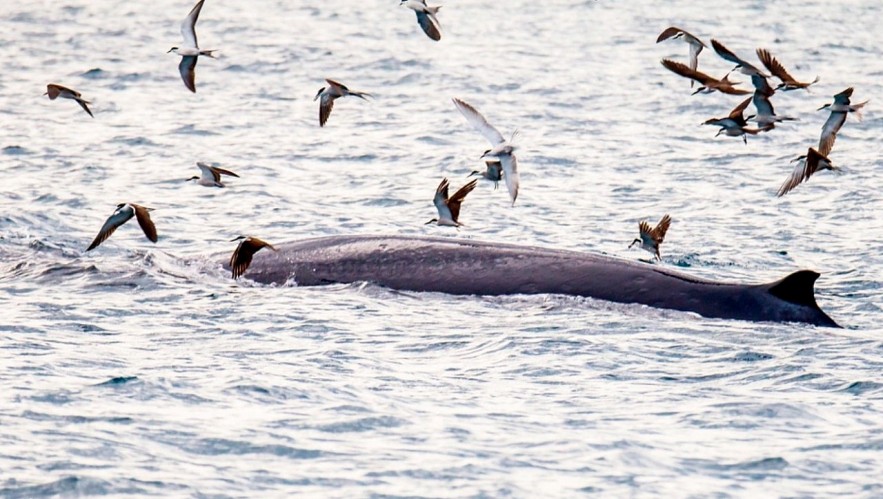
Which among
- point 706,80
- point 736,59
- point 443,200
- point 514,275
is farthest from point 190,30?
point 736,59

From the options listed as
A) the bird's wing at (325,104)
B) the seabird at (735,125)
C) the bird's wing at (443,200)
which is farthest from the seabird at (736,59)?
the bird's wing at (325,104)

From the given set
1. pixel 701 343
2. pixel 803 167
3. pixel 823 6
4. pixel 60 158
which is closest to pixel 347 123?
pixel 60 158

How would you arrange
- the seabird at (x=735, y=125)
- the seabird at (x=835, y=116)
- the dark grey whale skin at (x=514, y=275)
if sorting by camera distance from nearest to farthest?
the dark grey whale skin at (x=514, y=275)
the seabird at (x=835, y=116)
the seabird at (x=735, y=125)

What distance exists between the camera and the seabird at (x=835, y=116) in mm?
16312

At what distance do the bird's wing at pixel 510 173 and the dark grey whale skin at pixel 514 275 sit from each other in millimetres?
861

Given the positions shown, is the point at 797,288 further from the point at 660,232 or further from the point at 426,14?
the point at 426,14

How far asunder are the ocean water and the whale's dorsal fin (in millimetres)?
246

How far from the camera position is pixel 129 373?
11.6 meters

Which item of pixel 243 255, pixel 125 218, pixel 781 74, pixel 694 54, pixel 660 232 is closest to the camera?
pixel 243 255

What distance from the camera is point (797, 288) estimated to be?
43.4ft

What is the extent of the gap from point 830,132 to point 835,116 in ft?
1.28

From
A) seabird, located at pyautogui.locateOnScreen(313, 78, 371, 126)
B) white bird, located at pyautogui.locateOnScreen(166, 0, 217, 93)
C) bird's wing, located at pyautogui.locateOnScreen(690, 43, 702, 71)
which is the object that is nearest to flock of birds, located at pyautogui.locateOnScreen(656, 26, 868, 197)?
bird's wing, located at pyautogui.locateOnScreen(690, 43, 702, 71)

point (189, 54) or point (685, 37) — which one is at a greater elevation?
point (685, 37)

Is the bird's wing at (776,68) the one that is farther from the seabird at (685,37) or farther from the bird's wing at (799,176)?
the seabird at (685,37)
